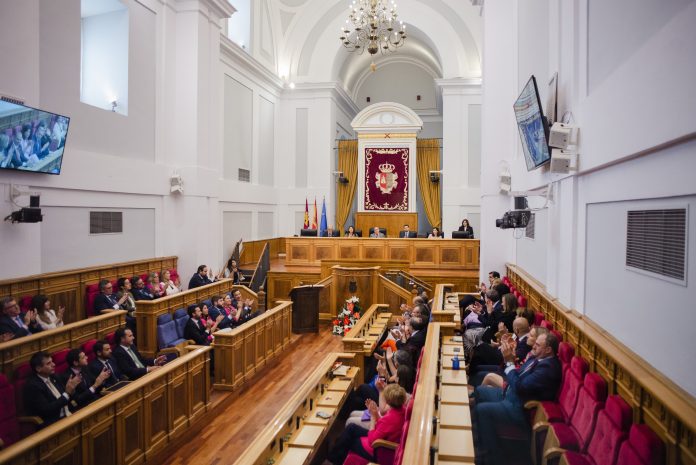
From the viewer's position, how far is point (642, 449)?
7.39 feet

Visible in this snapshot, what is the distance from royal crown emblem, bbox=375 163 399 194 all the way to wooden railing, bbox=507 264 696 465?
36.6 ft

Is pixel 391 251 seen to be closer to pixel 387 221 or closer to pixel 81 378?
pixel 387 221

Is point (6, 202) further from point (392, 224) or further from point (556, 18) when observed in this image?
point (392, 224)

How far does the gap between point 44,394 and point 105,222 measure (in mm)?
4509

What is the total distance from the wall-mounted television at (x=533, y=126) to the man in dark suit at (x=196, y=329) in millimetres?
4703

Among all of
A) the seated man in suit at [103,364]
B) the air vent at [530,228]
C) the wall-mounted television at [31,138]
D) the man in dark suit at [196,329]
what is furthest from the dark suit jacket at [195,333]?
the air vent at [530,228]

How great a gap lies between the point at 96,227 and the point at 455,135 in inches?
411

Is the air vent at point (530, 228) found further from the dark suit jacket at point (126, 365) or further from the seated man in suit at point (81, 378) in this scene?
the seated man in suit at point (81, 378)

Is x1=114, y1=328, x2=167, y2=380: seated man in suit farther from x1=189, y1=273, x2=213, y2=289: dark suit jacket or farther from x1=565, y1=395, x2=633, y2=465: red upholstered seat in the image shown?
x1=565, y1=395, x2=633, y2=465: red upholstered seat

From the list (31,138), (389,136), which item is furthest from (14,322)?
(389,136)

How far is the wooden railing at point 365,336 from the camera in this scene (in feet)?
20.6

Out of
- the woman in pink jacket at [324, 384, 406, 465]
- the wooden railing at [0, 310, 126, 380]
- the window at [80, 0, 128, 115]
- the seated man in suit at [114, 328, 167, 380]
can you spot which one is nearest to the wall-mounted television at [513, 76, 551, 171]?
the woman in pink jacket at [324, 384, 406, 465]

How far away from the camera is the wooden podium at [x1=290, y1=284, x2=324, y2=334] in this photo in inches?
377

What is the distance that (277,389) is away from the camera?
6480 millimetres
